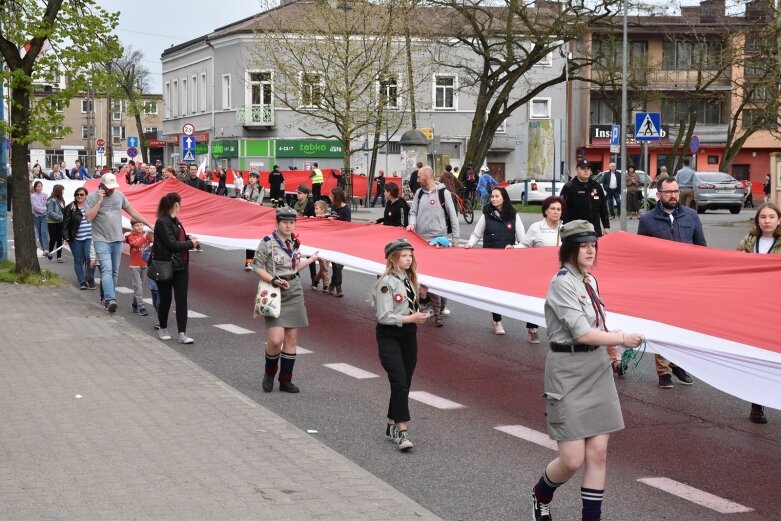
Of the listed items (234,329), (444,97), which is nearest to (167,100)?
(444,97)

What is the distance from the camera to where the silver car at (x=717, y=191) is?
46281 millimetres

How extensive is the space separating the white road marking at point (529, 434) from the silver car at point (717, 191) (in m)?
38.0

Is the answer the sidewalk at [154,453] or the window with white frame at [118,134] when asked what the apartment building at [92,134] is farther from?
the sidewalk at [154,453]

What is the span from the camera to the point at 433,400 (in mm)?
10891

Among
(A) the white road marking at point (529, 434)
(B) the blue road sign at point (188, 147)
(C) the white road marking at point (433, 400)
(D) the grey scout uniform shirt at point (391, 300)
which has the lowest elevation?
(C) the white road marking at point (433, 400)

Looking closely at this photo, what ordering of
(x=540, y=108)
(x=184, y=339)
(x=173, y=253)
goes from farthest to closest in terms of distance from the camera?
(x=540, y=108), (x=184, y=339), (x=173, y=253)

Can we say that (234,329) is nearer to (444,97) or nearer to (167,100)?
(444,97)

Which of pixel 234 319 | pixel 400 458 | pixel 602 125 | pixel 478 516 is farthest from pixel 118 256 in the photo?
pixel 602 125

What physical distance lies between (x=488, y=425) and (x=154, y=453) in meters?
2.89

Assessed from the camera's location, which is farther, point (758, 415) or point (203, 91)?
point (203, 91)

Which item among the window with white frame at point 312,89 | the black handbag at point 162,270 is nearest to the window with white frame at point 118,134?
the window with white frame at point 312,89

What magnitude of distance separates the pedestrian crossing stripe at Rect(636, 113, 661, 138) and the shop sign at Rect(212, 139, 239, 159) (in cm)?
4222

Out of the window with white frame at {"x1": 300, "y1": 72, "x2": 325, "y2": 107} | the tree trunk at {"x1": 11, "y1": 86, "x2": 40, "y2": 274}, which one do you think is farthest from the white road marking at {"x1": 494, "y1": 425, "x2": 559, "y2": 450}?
the window with white frame at {"x1": 300, "y1": 72, "x2": 325, "y2": 107}

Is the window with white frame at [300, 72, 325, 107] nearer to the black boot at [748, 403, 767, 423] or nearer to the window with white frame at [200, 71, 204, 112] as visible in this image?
the window with white frame at [200, 71, 204, 112]
